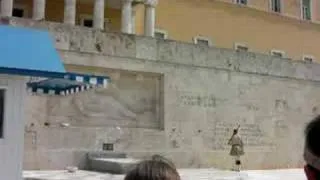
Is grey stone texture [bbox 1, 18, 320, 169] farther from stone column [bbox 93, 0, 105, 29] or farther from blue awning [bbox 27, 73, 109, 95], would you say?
blue awning [bbox 27, 73, 109, 95]

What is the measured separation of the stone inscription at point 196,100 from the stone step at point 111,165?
4357mm

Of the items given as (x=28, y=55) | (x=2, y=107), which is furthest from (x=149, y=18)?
(x=2, y=107)

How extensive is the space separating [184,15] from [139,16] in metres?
3.36

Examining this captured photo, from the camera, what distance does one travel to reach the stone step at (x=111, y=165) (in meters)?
13.9

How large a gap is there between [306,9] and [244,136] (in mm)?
19100

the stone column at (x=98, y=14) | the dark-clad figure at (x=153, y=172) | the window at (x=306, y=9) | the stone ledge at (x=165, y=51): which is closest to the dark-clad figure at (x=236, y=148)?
the stone ledge at (x=165, y=51)

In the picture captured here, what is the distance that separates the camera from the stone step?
1393 cm

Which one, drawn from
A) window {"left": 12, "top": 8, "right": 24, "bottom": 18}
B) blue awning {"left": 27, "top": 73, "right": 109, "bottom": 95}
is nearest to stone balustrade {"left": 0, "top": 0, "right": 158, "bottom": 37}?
window {"left": 12, "top": 8, "right": 24, "bottom": 18}

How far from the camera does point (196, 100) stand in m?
19.5

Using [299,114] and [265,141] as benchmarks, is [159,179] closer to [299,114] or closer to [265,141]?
[265,141]

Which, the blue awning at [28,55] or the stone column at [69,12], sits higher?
the stone column at [69,12]

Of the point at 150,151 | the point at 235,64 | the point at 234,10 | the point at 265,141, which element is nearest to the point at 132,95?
the point at 150,151

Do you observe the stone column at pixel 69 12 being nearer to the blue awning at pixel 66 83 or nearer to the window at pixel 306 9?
the blue awning at pixel 66 83

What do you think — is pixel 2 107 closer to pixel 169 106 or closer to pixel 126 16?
pixel 169 106
